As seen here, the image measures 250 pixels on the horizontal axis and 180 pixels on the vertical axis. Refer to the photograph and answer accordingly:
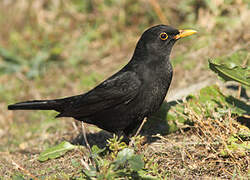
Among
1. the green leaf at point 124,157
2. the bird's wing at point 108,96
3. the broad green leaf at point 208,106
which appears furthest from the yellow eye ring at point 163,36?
the green leaf at point 124,157

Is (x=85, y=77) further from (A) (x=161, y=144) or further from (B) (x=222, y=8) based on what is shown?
(A) (x=161, y=144)

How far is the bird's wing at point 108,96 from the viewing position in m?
4.07

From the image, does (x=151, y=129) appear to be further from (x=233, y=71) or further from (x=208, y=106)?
(x=233, y=71)

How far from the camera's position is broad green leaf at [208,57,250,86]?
386cm

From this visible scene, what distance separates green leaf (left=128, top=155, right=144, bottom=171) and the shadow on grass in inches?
55.9

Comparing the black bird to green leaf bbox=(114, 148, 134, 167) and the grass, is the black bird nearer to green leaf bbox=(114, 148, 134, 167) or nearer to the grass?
the grass

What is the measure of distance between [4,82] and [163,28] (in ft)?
15.7

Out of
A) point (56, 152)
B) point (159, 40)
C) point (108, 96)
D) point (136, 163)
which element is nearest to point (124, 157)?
point (136, 163)

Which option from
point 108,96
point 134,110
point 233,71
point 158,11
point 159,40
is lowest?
point 134,110

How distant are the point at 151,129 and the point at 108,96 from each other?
959 mm

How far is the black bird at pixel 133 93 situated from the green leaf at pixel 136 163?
993mm

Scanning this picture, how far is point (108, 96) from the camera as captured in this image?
4.23 metres

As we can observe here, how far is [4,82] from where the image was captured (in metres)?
8.17

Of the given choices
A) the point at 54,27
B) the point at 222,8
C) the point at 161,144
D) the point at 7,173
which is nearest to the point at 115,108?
the point at 161,144
